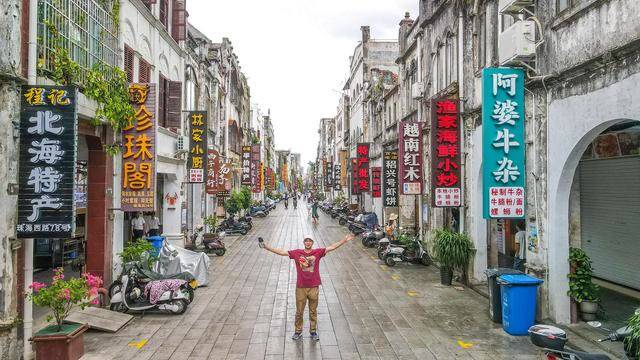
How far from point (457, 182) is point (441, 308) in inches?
176

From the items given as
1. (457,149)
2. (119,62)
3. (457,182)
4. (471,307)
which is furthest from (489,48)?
(119,62)

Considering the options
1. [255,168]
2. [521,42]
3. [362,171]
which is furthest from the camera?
[255,168]

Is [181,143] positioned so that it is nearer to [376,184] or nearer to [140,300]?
[140,300]

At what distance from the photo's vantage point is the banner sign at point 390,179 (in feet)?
76.8

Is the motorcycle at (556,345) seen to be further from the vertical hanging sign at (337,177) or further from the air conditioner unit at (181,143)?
the vertical hanging sign at (337,177)

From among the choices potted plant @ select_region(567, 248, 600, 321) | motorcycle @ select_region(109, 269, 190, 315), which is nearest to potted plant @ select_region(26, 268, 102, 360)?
motorcycle @ select_region(109, 269, 190, 315)

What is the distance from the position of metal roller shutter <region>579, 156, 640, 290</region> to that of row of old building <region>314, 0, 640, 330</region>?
0.09ft

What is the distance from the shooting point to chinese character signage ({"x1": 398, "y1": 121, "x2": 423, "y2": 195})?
686 inches

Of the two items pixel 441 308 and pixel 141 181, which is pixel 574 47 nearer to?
pixel 441 308

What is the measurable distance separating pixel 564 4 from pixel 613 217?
6.07m

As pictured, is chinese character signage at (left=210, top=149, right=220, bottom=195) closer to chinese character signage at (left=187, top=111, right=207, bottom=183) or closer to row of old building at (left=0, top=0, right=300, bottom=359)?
row of old building at (left=0, top=0, right=300, bottom=359)

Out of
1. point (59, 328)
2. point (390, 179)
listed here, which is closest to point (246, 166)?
point (390, 179)

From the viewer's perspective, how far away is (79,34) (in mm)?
9273

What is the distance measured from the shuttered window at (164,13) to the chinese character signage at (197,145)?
11.6ft
